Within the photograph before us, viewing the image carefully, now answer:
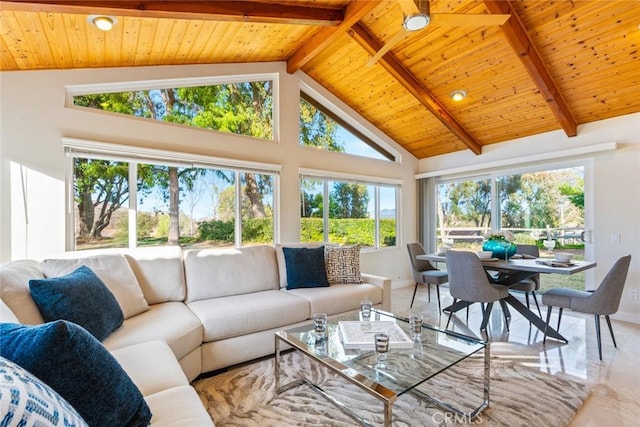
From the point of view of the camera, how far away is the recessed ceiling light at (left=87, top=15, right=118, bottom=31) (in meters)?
2.37

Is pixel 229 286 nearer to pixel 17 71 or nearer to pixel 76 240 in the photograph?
pixel 76 240

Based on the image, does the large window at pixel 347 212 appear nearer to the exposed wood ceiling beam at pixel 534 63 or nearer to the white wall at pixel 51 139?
the white wall at pixel 51 139

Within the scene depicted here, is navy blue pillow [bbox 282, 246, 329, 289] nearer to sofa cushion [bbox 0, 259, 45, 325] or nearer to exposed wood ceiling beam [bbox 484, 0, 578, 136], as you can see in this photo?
sofa cushion [bbox 0, 259, 45, 325]

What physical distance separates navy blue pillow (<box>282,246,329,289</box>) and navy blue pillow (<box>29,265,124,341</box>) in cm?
154

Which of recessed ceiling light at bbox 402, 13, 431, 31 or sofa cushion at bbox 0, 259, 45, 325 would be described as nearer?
sofa cushion at bbox 0, 259, 45, 325

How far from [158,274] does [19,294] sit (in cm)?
102

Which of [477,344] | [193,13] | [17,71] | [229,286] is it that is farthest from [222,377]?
[17,71]

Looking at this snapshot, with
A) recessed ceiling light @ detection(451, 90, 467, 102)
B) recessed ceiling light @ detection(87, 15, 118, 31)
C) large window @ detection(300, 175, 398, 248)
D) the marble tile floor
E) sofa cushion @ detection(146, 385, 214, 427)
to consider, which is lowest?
the marble tile floor

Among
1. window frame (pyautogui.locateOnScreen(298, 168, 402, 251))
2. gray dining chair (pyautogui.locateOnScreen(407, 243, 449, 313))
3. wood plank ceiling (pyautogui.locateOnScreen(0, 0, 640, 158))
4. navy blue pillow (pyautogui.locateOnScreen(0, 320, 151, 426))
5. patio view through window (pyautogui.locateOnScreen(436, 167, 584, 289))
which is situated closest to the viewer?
navy blue pillow (pyautogui.locateOnScreen(0, 320, 151, 426))

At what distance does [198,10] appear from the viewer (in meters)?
2.51

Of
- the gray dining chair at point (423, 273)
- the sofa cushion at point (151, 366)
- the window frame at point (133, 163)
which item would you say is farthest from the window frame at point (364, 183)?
the sofa cushion at point (151, 366)

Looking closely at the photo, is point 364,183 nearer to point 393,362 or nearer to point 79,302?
point 393,362

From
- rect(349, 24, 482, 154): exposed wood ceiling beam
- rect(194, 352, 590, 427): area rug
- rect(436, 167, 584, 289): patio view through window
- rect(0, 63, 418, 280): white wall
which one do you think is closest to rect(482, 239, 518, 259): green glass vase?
rect(194, 352, 590, 427): area rug

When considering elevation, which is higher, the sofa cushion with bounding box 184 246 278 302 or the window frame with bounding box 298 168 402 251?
the window frame with bounding box 298 168 402 251
